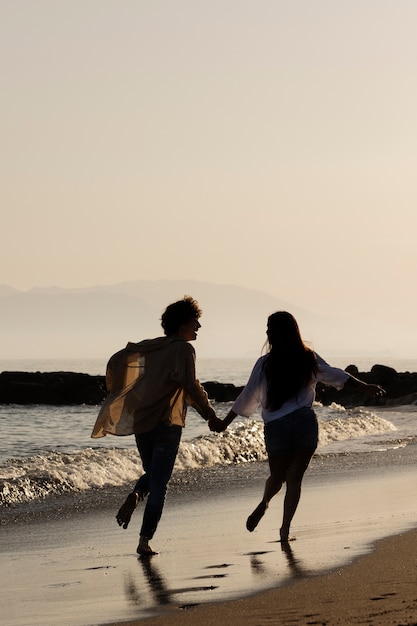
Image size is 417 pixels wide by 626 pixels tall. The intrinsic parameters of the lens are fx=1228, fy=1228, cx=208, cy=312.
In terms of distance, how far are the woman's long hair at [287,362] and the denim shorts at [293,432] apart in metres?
0.14

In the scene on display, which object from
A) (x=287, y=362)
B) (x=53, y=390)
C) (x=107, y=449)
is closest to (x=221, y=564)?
(x=287, y=362)

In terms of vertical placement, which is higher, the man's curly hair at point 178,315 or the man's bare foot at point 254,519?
the man's curly hair at point 178,315

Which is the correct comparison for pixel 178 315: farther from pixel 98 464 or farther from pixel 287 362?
pixel 98 464

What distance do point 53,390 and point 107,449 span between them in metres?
36.9

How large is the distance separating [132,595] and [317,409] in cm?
3102

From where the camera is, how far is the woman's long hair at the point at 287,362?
9367 millimetres

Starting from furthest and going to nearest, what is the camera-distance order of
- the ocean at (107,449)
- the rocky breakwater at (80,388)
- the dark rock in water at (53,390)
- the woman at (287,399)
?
the dark rock in water at (53,390) < the rocky breakwater at (80,388) < the ocean at (107,449) < the woman at (287,399)

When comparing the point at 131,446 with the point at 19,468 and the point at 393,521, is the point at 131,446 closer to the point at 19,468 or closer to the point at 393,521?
the point at 19,468

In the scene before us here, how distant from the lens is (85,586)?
7848 mm

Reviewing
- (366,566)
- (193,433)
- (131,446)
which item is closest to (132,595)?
(366,566)

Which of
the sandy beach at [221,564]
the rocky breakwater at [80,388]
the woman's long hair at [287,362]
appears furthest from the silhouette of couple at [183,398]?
the rocky breakwater at [80,388]

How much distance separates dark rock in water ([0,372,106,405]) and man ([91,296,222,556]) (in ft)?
144

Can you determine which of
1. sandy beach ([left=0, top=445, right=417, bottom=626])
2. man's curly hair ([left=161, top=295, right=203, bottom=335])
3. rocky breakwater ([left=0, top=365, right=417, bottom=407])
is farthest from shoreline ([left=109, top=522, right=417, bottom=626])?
rocky breakwater ([left=0, top=365, right=417, bottom=407])

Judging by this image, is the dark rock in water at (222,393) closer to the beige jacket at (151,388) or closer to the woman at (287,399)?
the woman at (287,399)
